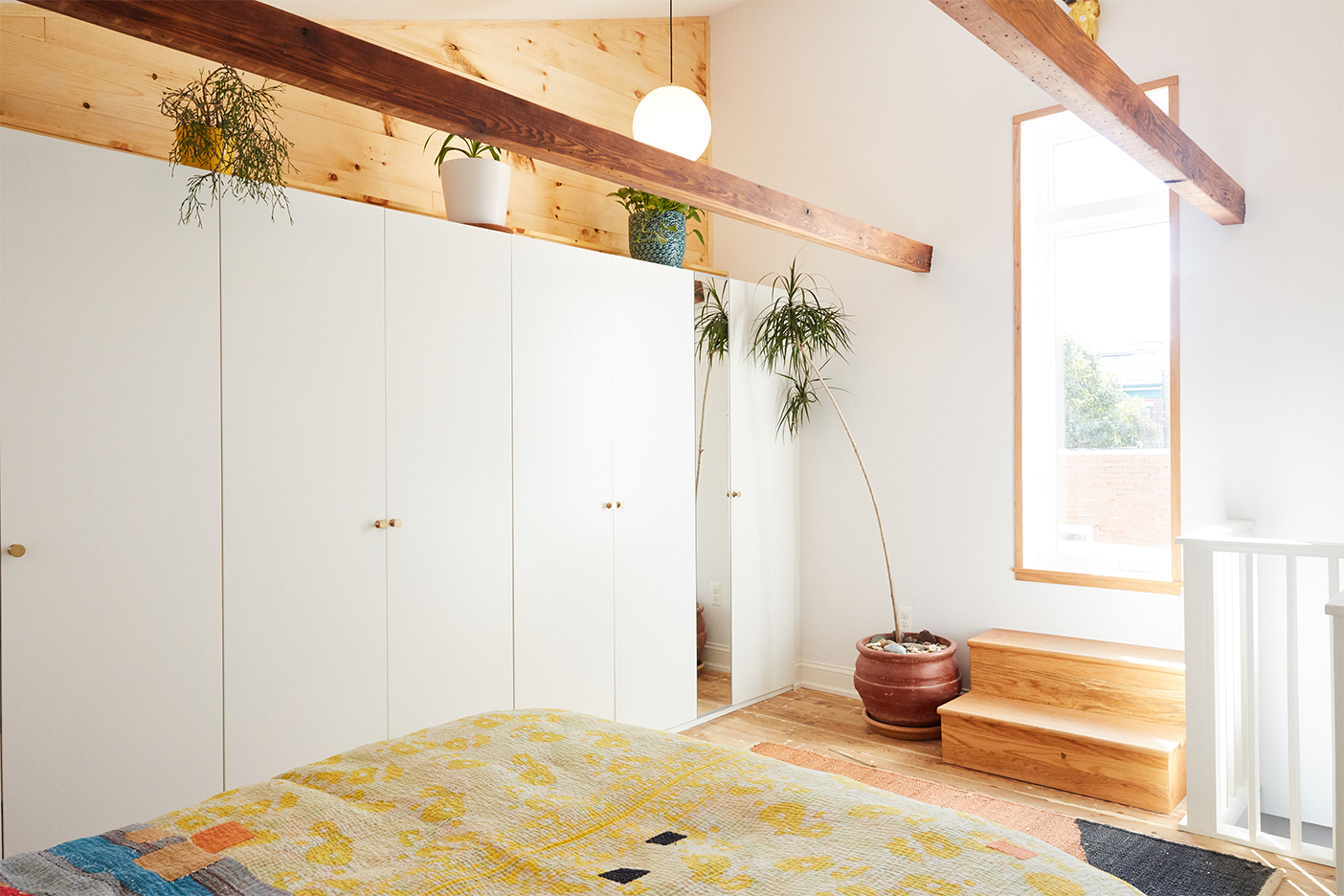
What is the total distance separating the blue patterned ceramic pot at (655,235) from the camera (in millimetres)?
3584

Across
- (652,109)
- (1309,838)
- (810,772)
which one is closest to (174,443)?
(810,772)

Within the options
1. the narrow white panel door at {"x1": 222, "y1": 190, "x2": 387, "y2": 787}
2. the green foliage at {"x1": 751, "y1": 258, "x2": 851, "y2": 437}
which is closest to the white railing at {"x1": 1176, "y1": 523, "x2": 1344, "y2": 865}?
the green foliage at {"x1": 751, "y1": 258, "x2": 851, "y2": 437}

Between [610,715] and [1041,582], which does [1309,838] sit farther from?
[610,715]

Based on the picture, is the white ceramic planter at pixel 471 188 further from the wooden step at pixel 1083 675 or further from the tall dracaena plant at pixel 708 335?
the wooden step at pixel 1083 675

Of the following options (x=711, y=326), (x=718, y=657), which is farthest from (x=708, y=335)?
(x=718, y=657)

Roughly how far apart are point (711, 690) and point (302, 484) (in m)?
2.01

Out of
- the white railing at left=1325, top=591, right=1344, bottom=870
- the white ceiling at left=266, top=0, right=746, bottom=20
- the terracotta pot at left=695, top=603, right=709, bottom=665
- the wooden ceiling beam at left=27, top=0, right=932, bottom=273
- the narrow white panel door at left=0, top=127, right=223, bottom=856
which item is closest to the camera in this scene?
the wooden ceiling beam at left=27, top=0, right=932, bottom=273

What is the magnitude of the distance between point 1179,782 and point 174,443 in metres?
3.17

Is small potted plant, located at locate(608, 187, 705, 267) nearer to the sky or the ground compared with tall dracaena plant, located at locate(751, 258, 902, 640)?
nearer to the sky

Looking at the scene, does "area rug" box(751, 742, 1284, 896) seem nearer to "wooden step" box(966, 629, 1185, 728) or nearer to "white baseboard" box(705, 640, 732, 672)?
"wooden step" box(966, 629, 1185, 728)

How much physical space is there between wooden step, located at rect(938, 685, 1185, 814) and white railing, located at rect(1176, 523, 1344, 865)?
0.53 feet

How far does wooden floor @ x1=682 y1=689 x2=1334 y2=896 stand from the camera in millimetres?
2506

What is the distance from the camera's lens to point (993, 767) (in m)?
3.13

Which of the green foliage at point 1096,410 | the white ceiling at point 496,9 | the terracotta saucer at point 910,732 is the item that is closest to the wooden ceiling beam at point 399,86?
the white ceiling at point 496,9
